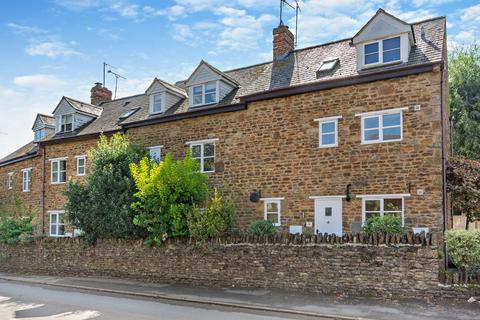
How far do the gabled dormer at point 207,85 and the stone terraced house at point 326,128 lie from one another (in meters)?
0.05

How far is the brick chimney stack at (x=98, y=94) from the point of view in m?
32.3

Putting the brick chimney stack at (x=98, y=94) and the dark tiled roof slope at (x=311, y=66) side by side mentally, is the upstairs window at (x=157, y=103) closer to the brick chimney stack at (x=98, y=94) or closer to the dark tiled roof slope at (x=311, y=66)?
the dark tiled roof slope at (x=311, y=66)

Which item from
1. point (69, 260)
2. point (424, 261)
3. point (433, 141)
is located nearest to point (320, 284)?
point (424, 261)

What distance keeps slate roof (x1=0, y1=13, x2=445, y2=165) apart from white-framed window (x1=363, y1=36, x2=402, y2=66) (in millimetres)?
386

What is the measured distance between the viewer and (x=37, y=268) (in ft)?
69.8

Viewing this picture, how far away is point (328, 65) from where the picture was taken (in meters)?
18.2

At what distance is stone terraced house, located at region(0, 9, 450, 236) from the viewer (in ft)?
48.9

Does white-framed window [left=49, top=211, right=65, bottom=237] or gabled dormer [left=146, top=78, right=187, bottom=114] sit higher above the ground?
gabled dormer [left=146, top=78, right=187, bottom=114]

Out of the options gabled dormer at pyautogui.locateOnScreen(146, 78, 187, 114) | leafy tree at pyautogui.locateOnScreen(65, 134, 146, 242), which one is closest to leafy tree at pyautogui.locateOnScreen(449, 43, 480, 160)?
gabled dormer at pyautogui.locateOnScreen(146, 78, 187, 114)

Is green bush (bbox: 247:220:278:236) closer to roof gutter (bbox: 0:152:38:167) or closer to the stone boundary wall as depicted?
the stone boundary wall

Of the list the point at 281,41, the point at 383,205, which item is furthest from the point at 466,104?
the point at 383,205

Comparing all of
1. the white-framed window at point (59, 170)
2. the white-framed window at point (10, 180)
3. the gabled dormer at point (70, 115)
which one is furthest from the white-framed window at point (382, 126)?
the white-framed window at point (10, 180)

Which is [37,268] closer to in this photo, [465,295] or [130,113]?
[130,113]

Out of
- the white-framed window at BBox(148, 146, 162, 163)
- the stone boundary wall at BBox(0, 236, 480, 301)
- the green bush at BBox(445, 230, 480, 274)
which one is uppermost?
the white-framed window at BBox(148, 146, 162, 163)
